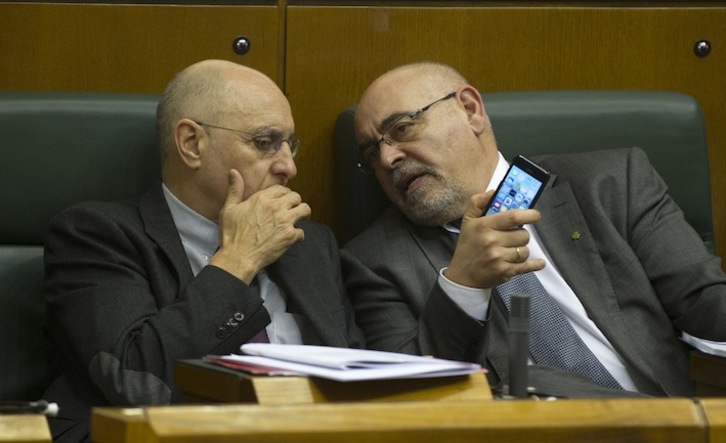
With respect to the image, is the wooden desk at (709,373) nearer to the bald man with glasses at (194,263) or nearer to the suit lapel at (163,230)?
the bald man with glasses at (194,263)

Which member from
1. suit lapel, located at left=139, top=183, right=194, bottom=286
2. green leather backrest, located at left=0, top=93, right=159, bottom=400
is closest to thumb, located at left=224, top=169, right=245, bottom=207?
suit lapel, located at left=139, top=183, right=194, bottom=286

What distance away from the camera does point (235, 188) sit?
2.38 metres

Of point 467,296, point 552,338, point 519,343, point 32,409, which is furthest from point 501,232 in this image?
point 32,409

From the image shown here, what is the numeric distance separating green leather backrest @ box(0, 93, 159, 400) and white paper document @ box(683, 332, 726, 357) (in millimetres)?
1179

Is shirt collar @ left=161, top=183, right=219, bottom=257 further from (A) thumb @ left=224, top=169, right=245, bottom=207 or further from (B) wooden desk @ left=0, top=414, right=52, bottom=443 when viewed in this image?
(B) wooden desk @ left=0, top=414, right=52, bottom=443

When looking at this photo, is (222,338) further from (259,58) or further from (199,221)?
(259,58)

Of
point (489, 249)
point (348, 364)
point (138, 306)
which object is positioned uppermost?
point (348, 364)

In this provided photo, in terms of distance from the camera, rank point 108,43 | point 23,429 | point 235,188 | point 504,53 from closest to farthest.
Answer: point 23,429
point 235,188
point 108,43
point 504,53

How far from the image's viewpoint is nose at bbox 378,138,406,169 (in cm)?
263

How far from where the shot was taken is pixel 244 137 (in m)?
2.43

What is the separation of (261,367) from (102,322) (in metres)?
0.66

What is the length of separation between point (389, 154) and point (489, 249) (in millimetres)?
494

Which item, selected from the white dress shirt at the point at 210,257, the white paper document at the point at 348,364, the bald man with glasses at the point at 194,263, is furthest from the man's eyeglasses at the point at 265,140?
the white paper document at the point at 348,364

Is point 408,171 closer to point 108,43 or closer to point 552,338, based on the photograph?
point 552,338
